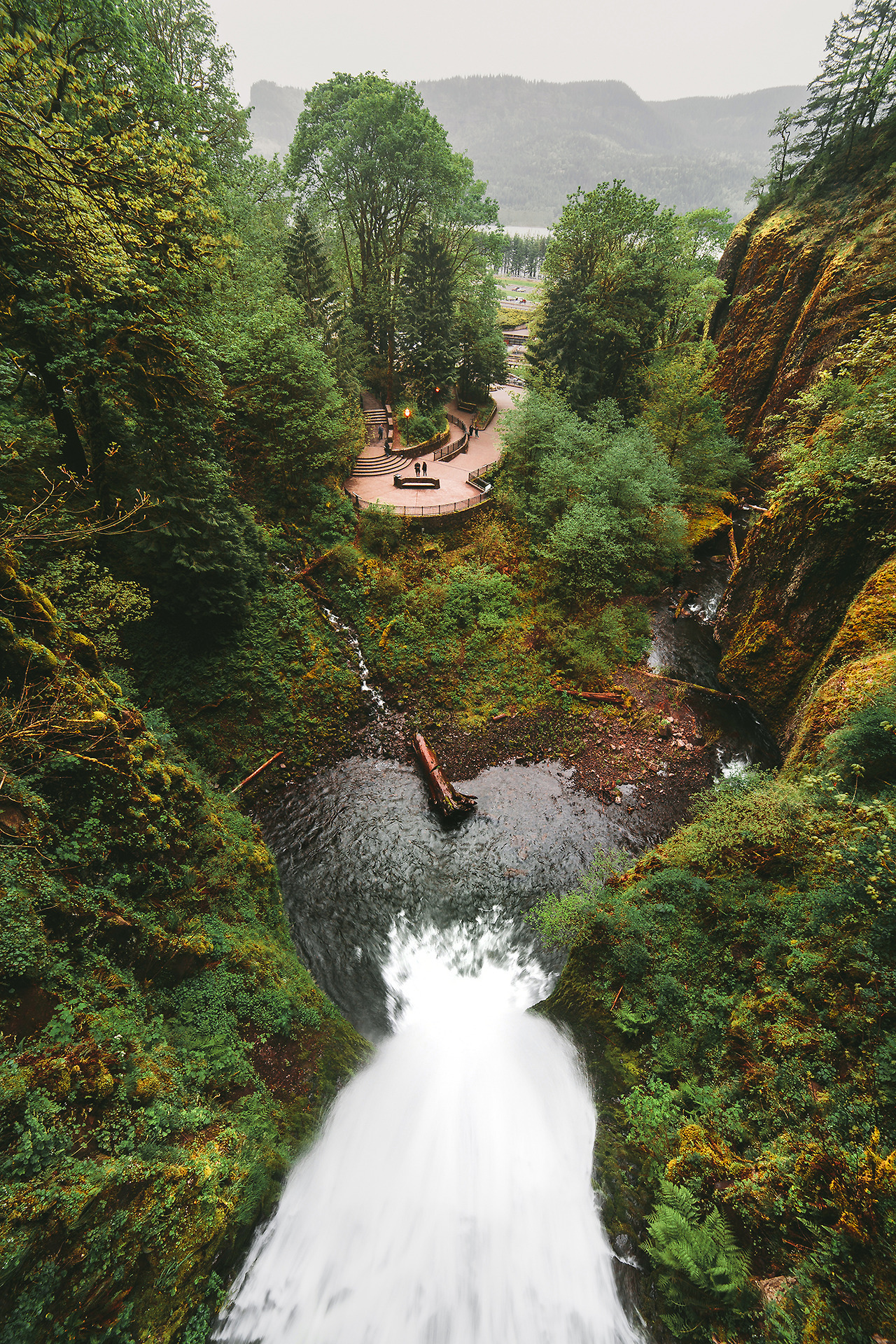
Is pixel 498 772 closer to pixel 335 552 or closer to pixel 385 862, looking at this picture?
pixel 385 862

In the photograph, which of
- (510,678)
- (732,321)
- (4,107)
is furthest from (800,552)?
(732,321)

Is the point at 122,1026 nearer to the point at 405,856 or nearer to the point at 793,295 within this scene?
the point at 405,856

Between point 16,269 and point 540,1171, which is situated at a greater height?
point 16,269

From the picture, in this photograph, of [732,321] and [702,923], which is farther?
[732,321]

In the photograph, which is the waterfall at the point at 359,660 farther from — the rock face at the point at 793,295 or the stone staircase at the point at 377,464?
the rock face at the point at 793,295

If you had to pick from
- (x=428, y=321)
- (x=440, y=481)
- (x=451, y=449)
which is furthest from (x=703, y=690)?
(x=428, y=321)

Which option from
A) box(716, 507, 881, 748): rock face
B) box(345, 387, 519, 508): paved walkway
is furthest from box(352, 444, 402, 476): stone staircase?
box(716, 507, 881, 748): rock face

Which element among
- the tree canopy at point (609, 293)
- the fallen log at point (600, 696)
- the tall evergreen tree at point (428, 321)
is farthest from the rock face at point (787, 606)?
the tall evergreen tree at point (428, 321)
